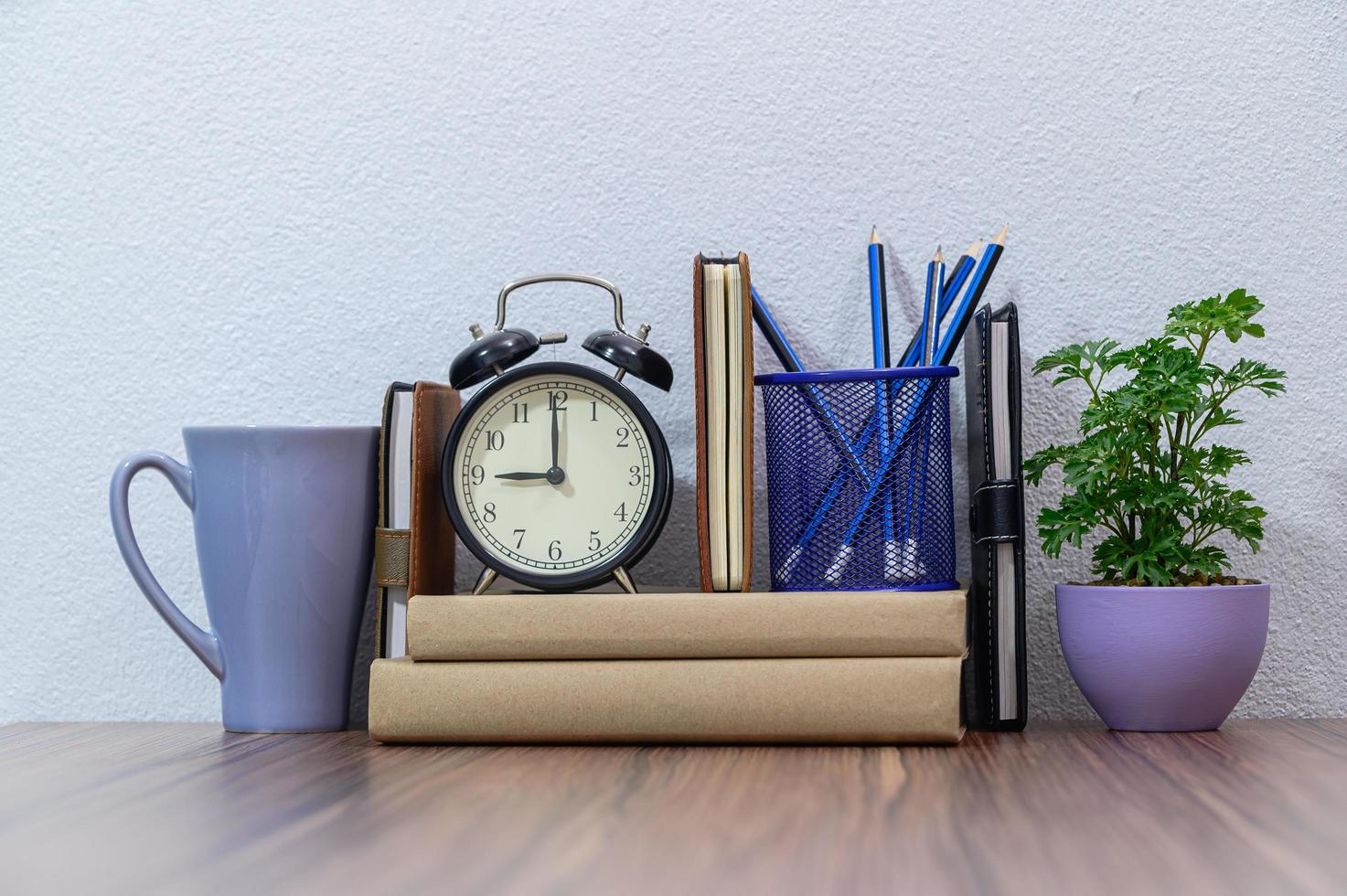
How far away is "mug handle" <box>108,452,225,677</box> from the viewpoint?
72 centimetres

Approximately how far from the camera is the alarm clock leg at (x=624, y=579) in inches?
27.4

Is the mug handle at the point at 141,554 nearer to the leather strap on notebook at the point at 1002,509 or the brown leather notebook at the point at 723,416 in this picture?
the brown leather notebook at the point at 723,416

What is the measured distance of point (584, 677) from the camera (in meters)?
0.65

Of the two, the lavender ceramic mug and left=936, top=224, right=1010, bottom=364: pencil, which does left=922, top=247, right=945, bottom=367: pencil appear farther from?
the lavender ceramic mug

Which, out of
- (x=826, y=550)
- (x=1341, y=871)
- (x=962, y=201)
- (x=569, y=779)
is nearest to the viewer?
(x=1341, y=871)

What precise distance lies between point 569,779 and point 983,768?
23 centimetres

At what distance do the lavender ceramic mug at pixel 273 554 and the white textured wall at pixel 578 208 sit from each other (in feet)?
0.46

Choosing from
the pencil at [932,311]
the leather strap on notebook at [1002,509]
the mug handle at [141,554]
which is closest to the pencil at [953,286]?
the pencil at [932,311]

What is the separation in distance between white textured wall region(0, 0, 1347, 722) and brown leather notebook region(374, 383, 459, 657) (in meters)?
0.13

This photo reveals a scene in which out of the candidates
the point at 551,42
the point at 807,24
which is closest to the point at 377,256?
the point at 551,42

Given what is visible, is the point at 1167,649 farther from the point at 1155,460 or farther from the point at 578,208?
the point at 578,208

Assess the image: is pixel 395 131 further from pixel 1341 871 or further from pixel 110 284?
pixel 1341 871

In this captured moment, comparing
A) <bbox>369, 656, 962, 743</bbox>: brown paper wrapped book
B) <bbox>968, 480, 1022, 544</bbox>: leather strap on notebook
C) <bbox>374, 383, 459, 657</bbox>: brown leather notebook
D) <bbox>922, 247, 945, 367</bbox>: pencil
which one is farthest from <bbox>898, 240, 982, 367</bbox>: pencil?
<bbox>374, 383, 459, 657</bbox>: brown leather notebook

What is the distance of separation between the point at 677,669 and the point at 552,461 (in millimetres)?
173
